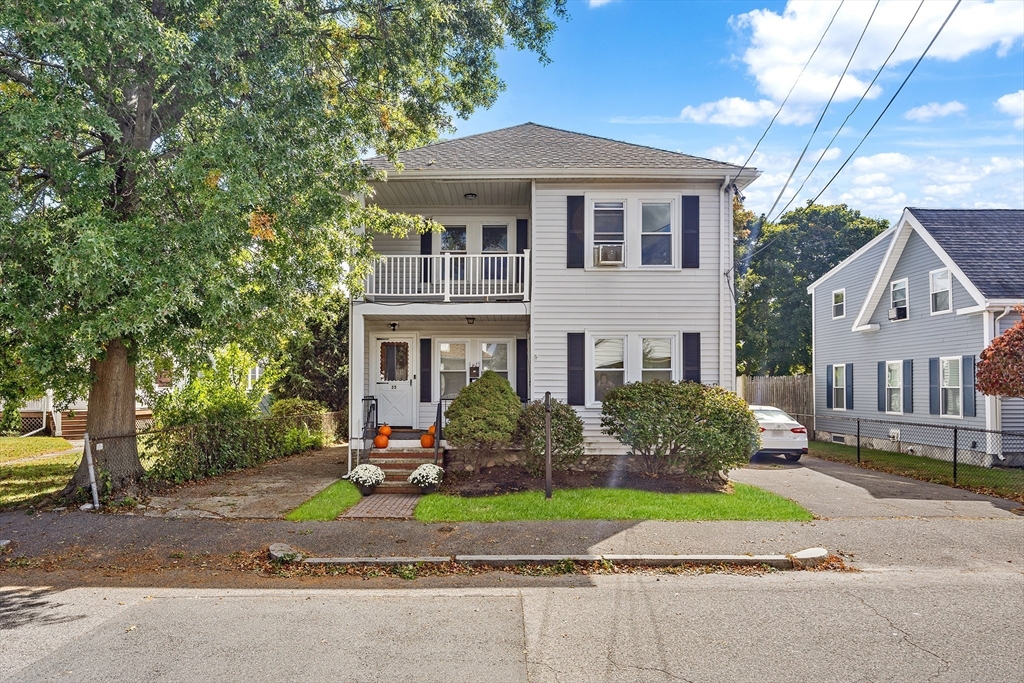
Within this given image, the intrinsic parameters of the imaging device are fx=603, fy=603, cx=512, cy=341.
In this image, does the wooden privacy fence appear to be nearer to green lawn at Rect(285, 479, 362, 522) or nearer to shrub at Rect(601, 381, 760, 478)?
shrub at Rect(601, 381, 760, 478)

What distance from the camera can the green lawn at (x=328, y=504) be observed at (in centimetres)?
894

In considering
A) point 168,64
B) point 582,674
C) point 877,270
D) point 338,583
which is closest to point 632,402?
point 338,583

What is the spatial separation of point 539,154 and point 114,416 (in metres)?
9.81

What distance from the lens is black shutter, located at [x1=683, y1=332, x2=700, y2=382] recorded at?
12.7 meters

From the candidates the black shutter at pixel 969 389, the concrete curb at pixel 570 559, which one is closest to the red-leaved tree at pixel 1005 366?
the black shutter at pixel 969 389

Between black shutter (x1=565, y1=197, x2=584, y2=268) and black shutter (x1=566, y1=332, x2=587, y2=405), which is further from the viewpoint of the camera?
black shutter (x1=565, y1=197, x2=584, y2=268)

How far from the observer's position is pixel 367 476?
10633mm

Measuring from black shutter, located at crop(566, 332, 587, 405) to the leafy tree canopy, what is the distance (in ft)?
70.7

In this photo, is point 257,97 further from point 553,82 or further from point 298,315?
point 553,82

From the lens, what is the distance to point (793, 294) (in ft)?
104

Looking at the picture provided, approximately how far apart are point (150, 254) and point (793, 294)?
1213 inches

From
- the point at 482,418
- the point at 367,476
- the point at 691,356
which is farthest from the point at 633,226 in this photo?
the point at 367,476

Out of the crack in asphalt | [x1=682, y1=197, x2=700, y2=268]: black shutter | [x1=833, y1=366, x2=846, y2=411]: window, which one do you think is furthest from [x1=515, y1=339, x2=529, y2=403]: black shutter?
[x1=833, y1=366, x2=846, y2=411]: window

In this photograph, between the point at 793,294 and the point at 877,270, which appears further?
the point at 793,294
